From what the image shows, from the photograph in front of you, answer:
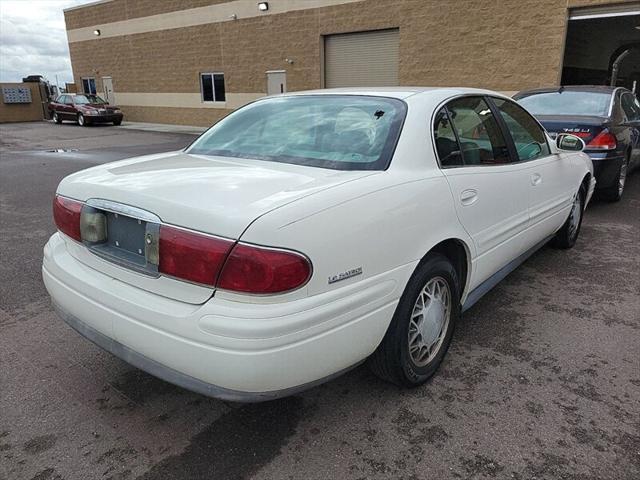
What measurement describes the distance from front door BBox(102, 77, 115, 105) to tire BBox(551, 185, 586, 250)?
26.6 metres

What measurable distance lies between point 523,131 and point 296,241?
274 cm

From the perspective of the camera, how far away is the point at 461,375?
290cm

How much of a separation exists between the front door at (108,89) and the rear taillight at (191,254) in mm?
27842

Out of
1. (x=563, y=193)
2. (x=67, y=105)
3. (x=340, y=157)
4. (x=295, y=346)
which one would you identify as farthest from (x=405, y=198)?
(x=67, y=105)

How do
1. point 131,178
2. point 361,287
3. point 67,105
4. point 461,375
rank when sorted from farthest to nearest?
point 67,105 < point 461,375 < point 131,178 < point 361,287

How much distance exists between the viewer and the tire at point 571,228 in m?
4.89

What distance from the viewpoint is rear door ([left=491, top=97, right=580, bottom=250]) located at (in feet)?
12.1

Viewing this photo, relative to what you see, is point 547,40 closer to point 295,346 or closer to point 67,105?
point 295,346

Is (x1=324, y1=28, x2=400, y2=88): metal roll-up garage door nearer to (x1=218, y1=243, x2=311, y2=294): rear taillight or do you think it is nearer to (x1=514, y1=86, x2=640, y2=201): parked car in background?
(x1=514, y1=86, x2=640, y2=201): parked car in background

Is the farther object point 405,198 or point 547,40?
point 547,40

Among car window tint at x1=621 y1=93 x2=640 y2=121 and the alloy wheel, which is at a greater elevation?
car window tint at x1=621 y1=93 x2=640 y2=121

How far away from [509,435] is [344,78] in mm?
15935

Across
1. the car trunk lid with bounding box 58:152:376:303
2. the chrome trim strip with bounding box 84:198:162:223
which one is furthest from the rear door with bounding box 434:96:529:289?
the chrome trim strip with bounding box 84:198:162:223

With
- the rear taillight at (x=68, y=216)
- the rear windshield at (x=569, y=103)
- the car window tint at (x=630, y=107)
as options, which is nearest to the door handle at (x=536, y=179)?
the rear taillight at (x=68, y=216)
